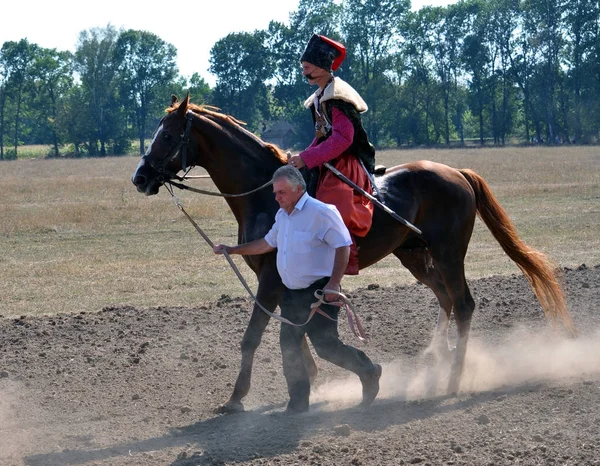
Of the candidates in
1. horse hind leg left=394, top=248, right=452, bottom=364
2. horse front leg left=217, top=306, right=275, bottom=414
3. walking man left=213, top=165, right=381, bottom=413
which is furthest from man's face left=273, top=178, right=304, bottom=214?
horse hind leg left=394, top=248, right=452, bottom=364

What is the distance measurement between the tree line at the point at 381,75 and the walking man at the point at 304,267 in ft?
227

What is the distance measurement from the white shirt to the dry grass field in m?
4.79

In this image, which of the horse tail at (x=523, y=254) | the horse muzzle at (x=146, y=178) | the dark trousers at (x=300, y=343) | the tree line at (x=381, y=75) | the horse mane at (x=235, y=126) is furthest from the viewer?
the tree line at (x=381, y=75)

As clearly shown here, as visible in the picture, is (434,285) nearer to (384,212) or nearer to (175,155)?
(384,212)

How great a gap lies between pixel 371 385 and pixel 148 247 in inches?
381

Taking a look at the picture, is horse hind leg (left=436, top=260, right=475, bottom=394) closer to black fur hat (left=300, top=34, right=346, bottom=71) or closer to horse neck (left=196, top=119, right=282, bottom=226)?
horse neck (left=196, top=119, right=282, bottom=226)

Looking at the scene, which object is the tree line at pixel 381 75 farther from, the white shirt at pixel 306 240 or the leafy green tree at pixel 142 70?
the white shirt at pixel 306 240

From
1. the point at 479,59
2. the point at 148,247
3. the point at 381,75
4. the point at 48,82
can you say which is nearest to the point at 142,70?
the point at 48,82

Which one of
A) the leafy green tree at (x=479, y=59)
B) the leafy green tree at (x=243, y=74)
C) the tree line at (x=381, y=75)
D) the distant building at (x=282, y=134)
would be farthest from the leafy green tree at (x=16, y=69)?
the leafy green tree at (x=479, y=59)

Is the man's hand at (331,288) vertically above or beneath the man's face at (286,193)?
beneath

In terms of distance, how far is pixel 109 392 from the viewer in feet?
22.8

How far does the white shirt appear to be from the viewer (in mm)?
5809

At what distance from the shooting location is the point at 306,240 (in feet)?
19.3

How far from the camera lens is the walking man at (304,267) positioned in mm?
5805
